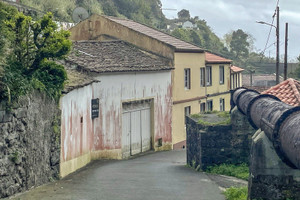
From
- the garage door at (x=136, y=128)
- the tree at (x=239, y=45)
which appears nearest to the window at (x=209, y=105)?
the garage door at (x=136, y=128)

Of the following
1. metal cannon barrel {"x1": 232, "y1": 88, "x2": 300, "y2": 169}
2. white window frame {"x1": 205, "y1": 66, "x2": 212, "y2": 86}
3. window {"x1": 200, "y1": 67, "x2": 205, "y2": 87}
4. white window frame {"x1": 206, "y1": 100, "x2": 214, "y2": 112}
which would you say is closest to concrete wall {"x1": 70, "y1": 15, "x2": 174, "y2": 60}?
window {"x1": 200, "y1": 67, "x2": 205, "y2": 87}

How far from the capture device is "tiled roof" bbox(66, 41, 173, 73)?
22.1 meters

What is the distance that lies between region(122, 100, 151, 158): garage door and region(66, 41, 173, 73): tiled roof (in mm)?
1768

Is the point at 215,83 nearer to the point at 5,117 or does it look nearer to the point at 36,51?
the point at 36,51

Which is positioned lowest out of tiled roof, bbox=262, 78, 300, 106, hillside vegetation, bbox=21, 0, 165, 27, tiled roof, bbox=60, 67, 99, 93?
tiled roof, bbox=262, 78, 300, 106

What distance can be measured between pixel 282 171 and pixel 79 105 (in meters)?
8.65

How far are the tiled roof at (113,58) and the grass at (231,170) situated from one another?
6773 mm

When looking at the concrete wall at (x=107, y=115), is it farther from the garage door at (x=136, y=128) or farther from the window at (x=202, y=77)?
the window at (x=202, y=77)

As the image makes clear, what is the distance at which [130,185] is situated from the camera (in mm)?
13773

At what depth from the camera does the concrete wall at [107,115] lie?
1599 centimetres

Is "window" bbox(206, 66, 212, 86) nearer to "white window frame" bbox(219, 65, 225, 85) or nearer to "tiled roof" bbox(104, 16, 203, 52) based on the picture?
"white window frame" bbox(219, 65, 225, 85)

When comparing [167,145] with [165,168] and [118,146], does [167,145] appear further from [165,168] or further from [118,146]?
[165,168]

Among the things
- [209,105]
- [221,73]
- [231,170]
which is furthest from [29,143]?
[221,73]

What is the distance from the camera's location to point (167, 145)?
27859 mm
